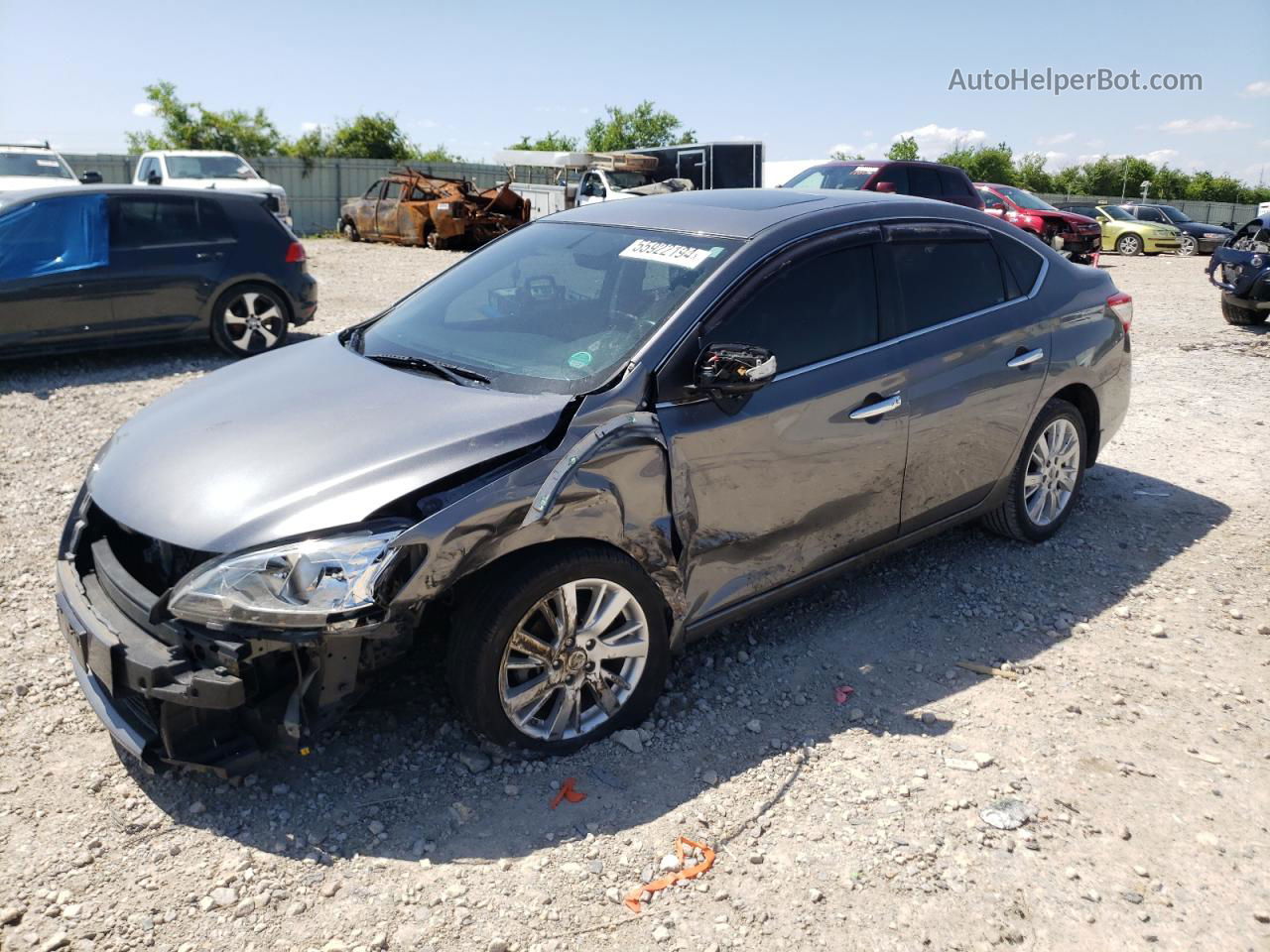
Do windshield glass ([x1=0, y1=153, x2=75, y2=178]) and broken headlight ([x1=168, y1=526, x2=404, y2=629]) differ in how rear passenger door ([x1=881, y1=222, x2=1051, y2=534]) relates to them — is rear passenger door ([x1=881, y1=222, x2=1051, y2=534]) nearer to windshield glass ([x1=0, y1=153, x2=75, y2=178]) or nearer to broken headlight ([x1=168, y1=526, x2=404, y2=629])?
broken headlight ([x1=168, y1=526, x2=404, y2=629])

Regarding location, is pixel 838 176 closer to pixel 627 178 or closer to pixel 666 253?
pixel 627 178

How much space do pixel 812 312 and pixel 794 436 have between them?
0.51m

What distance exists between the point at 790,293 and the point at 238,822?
8.37 feet

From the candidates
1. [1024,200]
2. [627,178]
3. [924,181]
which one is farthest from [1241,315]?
[627,178]

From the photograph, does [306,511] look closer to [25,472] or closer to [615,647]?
[615,647]

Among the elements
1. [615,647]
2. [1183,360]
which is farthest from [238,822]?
[1183,360]

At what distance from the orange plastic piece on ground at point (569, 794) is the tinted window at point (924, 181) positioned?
1350cm

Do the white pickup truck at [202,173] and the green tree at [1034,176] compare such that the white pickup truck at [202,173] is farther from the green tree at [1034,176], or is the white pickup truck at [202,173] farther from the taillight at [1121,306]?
the green tree at [1034,176]

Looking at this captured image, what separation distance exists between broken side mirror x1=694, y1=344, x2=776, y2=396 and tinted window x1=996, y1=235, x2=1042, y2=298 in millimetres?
1923

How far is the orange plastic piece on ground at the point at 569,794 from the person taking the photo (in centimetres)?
305

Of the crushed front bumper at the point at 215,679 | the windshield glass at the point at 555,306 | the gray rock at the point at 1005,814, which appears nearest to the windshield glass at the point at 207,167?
the windshield glass at the point at 555,306

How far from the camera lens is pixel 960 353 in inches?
164

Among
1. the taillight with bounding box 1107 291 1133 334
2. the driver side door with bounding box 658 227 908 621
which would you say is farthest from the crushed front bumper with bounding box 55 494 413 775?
the taillight with bounding box 1107 291 1133 334

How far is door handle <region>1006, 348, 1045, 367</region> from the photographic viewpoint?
443cm
